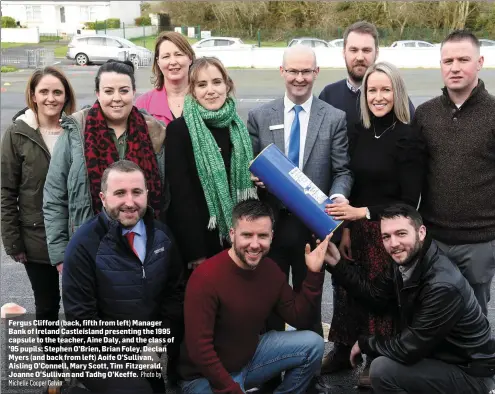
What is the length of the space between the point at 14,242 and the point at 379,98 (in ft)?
7.77

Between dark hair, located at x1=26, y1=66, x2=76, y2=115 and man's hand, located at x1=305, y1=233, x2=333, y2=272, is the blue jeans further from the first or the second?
dark hair, located at x1=26, y1=66, x2=76, y2=115

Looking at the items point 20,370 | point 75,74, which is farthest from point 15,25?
point 20,370

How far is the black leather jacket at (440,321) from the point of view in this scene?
11.1 ft

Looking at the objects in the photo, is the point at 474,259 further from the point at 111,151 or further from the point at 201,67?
the point at 111,151

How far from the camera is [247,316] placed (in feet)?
11.5

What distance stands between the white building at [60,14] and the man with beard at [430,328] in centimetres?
3526

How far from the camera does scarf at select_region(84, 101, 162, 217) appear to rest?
3.58 metres

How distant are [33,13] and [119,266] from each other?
138 ft

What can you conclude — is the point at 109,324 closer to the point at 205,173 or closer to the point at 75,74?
the point at 205,173

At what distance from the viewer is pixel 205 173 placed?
3.69 m

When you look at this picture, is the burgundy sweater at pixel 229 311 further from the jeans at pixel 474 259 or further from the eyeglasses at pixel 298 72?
the eyeglasses at pixel 298 72

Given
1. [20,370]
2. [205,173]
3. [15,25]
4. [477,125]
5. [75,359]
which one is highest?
[15,25]

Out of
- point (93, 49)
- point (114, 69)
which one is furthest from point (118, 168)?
point (93, 49)

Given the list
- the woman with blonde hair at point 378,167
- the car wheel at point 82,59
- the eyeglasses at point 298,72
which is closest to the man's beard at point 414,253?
the woman with blonde hair at point 378,167
